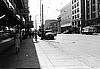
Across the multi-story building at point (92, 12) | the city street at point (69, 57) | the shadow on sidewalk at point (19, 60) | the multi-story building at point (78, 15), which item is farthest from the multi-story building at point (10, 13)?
the multi-story building at point (78, 15)

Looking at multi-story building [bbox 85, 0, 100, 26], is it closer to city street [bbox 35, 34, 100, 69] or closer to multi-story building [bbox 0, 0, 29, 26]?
multi-story building [bbox 0, 0, 29, 26]

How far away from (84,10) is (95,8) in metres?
13.2

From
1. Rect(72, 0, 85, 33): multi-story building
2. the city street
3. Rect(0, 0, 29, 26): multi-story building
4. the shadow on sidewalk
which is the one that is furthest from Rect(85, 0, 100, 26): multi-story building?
the shadow on sidewalk

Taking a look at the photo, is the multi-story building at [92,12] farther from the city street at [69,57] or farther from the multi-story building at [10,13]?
the city street at [69,57]

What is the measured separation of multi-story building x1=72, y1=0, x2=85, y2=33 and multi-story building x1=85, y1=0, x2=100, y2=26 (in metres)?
3.18

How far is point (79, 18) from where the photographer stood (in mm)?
92750

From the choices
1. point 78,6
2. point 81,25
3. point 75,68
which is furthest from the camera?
point 78,6

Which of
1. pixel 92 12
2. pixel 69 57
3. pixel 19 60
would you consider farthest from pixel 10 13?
pixel 92 12

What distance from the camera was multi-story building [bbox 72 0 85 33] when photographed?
90.5m

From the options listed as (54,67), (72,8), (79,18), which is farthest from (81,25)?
(54,67)

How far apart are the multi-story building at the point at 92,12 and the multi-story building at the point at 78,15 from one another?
3.18 meters

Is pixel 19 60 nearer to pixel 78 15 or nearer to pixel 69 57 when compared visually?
pixel 69 57

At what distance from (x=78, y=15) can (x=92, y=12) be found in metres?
14.0

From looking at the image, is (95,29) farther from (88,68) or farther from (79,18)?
(88,68)
